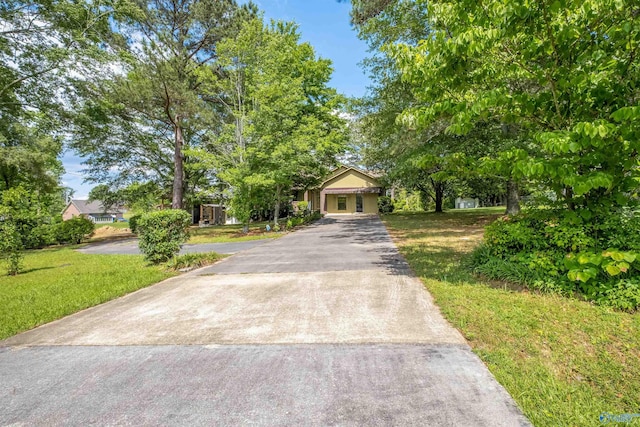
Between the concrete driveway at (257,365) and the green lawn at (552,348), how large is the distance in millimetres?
215

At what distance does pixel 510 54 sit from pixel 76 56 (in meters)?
18.6

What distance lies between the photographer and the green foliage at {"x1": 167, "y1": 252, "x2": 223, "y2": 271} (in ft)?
25.8

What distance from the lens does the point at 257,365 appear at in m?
2.86

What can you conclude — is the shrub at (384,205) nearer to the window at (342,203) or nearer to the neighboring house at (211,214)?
the window at (342,203)

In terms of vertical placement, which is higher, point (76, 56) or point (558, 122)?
point (76, 56)

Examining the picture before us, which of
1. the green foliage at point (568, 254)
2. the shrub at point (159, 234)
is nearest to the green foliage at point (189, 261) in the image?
the shrub at point (159, 234)

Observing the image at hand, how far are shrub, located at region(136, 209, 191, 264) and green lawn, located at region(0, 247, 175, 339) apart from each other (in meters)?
0.46

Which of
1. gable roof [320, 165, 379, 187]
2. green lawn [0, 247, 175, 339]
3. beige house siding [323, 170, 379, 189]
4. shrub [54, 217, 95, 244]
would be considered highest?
gable roof [320, 165, 379, 187]

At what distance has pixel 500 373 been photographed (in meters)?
2.55

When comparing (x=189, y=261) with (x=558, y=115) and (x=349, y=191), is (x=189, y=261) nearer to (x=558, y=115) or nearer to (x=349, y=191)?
(x=558, y=115)

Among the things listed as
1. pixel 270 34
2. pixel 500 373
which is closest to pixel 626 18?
pixel 500 373

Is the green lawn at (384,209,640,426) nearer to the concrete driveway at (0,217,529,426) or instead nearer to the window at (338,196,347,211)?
the concrete driveway at (0,217,529,426)

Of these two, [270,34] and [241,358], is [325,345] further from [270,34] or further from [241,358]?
[270,34]

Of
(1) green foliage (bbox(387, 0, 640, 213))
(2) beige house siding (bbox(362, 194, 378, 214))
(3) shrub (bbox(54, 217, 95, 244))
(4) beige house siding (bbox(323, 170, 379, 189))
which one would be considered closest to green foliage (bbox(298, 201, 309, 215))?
(4) beige house siding (bbox(323, 170, 379, 189))
